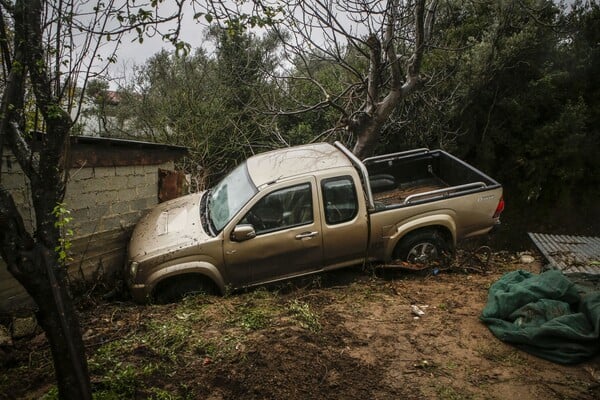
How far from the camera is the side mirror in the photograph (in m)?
4.41

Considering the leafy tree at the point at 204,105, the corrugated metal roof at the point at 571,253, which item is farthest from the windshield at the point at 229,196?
the leafy tree at the point at 204,105

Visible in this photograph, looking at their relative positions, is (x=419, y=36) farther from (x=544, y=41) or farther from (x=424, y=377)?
(x=544, y=41)

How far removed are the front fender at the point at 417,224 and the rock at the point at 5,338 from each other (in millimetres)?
4272

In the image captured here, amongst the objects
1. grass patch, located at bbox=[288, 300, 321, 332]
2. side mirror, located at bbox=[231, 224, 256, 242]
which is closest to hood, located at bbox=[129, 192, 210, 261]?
side mirror, located at bbox=[231, 224, 256, 242]

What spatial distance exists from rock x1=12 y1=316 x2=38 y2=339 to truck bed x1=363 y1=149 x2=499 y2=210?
15.8ft

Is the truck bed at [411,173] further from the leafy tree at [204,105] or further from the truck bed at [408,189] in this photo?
the leafy tree at [204,105]

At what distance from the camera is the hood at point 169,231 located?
14.5 ft

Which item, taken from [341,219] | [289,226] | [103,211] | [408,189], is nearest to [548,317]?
[341,219]

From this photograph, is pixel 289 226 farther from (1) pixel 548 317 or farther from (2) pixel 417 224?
(1) pixel 548 317

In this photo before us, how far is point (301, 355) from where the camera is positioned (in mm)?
3229

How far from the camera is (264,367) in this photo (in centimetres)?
306

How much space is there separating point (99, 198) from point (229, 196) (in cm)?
190

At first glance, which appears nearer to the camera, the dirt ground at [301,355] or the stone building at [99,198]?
the dirt ground at [301,355]

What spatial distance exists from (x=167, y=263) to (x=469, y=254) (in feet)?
13.7
